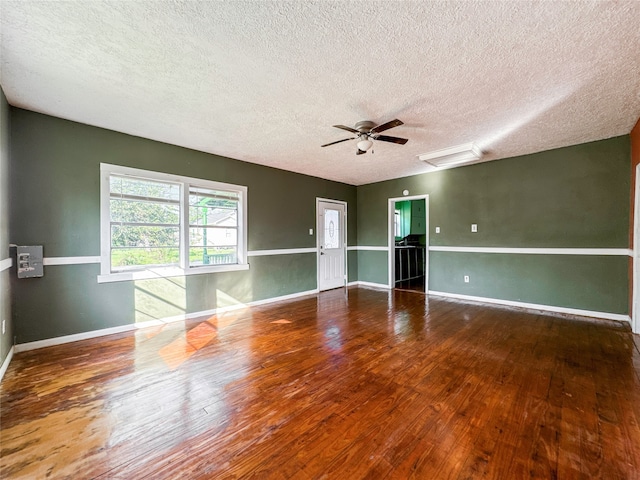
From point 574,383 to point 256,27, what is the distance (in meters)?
3.66

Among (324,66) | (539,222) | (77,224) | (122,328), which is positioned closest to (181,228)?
(77,224)

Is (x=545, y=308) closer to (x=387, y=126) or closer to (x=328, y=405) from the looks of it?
(x=387, y=126)

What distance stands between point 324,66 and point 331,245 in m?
4.53

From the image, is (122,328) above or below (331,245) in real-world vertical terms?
below

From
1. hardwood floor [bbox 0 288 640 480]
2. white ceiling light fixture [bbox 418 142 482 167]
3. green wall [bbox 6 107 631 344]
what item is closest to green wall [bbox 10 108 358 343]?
green wall [bbox 6 107 631 344]

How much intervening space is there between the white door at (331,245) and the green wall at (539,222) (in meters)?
1.85

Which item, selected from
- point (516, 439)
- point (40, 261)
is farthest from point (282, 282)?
point (516, 439)

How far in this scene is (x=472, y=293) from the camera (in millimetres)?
5188

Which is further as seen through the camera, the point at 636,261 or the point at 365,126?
the point at 636,261

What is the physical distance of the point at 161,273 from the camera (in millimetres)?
3857

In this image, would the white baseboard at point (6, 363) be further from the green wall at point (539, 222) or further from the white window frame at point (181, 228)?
the green wall at point (539, 222)

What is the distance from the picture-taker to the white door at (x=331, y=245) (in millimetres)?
6160

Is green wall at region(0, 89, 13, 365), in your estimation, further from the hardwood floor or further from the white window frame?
the white window frame

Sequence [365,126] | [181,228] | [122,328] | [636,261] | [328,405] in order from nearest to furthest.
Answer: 1. [328,405]
2. [365,126]
3. [636,261]
4. [122,328]
5. [181,228]
